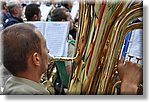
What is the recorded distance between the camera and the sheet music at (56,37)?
213 cm

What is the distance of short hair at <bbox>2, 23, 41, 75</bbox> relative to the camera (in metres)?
2.01

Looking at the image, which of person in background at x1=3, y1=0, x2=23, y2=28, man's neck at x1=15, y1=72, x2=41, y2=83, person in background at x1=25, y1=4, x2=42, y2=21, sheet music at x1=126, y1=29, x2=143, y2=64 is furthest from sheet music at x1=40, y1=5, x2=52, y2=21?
sheet music at x1=126, y1=29, x2=143, y2=64

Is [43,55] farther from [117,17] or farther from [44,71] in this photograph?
[117,17]

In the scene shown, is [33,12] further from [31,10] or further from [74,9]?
[74,9]

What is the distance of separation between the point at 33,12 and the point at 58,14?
14cm

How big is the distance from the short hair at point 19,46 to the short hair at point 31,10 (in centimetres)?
7

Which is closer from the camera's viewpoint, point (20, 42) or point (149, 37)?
point (20, 42)

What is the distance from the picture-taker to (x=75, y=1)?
7.05ft

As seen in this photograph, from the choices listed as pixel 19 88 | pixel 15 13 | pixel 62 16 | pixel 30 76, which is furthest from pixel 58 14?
pixel 19 88

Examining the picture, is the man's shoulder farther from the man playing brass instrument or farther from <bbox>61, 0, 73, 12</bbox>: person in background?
<bbox>61, 0, 73, 12</bbox>: person in background

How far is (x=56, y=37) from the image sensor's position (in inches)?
84.0

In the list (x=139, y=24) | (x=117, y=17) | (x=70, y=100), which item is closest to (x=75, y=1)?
(x=117, y=17)

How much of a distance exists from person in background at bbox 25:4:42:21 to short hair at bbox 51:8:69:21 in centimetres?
8

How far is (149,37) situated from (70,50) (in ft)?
1.57
